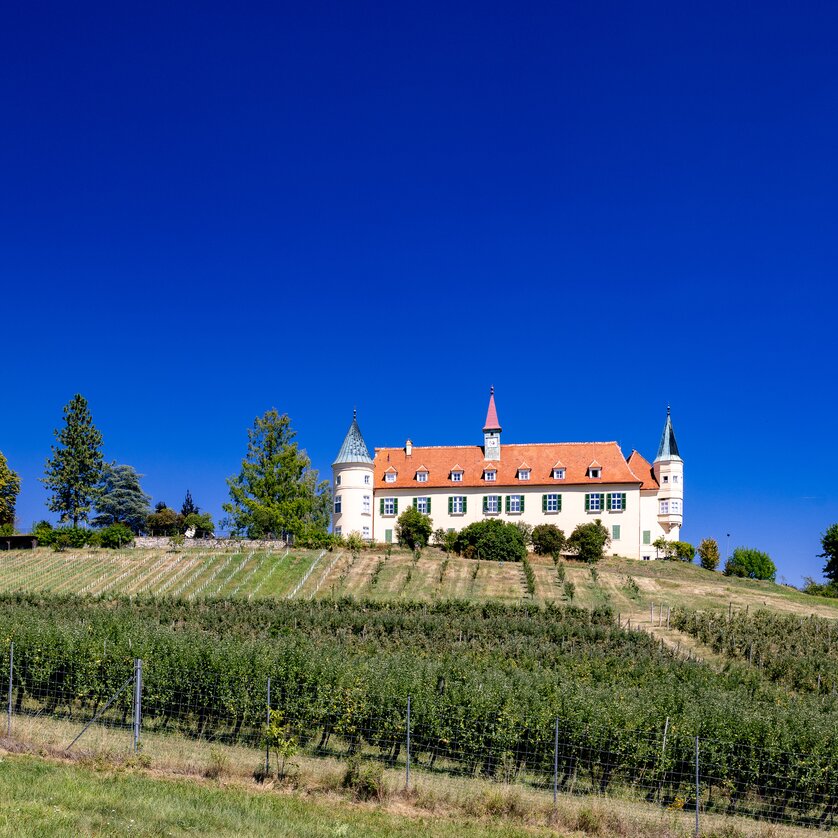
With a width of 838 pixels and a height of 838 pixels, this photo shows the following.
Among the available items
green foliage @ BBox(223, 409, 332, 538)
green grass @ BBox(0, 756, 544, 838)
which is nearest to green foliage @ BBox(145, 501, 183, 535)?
green foliage @ BBox(223, 409, 332, 538)

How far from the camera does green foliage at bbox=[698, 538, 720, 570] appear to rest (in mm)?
62312

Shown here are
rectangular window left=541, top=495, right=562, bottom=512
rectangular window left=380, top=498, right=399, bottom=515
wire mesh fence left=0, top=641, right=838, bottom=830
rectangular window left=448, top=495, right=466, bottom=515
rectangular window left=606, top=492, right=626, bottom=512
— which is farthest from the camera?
rectangular window left=380, top=498, right=399, bottom=515

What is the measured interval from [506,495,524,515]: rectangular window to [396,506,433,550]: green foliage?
6.44m

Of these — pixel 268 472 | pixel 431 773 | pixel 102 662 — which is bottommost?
pixel 431 773

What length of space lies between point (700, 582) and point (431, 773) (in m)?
37.3

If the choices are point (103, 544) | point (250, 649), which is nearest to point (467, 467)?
point (103, 544)

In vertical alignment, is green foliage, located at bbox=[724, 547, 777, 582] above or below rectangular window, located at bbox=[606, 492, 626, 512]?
below

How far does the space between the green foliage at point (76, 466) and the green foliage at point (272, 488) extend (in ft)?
48.7

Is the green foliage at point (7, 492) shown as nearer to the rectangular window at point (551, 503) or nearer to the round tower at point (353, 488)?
the round tower at point (353, 488)

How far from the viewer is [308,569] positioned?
46812 mm

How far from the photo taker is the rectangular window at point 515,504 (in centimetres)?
6169

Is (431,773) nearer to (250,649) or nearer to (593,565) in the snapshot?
(250,649)

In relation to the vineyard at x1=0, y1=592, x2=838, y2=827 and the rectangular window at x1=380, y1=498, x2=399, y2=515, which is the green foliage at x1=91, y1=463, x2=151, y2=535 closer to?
the rectangular window at x1=380, y1=498, x2=399, y2=515

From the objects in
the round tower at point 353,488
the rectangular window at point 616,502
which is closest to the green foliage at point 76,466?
the round tower at point 353,488
